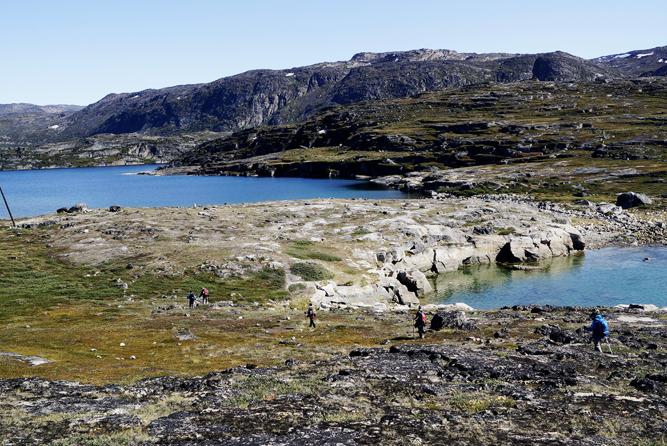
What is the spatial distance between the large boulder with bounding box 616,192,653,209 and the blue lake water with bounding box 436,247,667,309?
3848 cm

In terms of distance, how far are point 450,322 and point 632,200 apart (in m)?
107

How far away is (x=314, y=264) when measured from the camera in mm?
75750

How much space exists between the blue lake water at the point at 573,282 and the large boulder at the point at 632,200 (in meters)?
38.5

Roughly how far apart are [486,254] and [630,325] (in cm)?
4981

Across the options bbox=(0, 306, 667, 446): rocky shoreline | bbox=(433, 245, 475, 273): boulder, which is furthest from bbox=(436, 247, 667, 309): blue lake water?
bbox=(0, 306, 667, 446): rocky shoreline

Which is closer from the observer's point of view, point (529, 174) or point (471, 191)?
point (471, 191)

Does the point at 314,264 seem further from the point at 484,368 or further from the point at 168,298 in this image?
the point at 484,368

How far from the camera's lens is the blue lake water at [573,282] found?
73.9 metres

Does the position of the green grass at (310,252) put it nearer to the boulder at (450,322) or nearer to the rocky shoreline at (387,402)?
the boulder at (450,322)

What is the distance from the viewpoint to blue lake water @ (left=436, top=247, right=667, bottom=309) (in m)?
73.9

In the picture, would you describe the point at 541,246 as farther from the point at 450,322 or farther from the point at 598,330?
the point at 598,330

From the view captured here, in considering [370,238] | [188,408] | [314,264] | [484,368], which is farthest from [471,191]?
[188,408]

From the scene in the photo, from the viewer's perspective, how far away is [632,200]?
136 metres

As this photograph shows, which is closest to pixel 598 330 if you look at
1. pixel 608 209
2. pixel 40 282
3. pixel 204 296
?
pixel 204 296
